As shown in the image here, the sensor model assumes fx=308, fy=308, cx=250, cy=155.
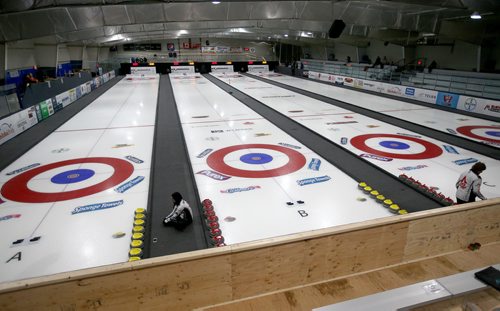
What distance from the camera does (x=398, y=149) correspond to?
9414 millimetres

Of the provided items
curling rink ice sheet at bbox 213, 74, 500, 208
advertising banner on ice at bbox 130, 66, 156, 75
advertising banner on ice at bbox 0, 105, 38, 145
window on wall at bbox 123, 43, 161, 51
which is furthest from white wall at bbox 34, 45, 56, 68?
window on wall at bbox 123, 43, 161, 51

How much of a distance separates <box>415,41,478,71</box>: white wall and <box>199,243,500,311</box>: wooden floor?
2073 centimetres

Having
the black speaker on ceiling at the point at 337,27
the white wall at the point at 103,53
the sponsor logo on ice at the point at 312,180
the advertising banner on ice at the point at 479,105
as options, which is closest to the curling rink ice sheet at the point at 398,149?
the sponsor logo on ice at the point at 312,180

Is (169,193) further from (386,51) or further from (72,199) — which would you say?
(386,51)

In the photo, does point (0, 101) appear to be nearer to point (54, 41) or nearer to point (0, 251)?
point (0, 251)

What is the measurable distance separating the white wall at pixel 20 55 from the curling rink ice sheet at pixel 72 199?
461 inches

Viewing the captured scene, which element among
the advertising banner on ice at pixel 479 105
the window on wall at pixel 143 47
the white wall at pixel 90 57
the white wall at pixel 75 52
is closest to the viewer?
the advertising banner on ice at pixel 479 105

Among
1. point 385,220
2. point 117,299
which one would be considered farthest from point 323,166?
point 117,299

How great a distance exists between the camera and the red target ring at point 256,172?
7680 mm

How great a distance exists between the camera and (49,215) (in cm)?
588

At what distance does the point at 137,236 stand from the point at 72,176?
383 cm

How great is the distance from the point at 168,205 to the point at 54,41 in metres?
22.6

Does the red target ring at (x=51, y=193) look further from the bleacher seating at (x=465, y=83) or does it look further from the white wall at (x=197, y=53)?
the white wall at (x=197, y=53)

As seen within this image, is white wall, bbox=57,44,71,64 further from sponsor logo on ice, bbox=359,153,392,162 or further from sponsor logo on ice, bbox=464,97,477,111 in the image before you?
sponsor logo on ice, bbox=464,97,477,111
